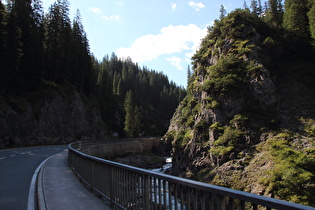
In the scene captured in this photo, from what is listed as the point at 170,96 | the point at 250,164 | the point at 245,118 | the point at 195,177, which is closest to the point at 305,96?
the point at 245,118

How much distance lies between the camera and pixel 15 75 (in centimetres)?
3947

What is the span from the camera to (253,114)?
26.6 m

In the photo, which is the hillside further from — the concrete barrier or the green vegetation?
the concrete barrier

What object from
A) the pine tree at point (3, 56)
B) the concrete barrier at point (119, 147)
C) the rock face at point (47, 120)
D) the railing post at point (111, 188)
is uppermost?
the pine tree at point (3, 56)

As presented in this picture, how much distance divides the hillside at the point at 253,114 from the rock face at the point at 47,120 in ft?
76.7

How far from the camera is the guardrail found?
8.96 ft

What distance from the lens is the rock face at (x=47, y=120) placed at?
3348 centimetres

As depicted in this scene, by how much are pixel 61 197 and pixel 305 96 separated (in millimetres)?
29536

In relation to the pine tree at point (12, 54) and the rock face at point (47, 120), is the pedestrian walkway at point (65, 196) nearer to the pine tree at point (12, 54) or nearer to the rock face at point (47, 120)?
the rock face at point (47, 120)

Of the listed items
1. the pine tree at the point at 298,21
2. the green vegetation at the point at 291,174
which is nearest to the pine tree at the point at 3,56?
the green vegetation at the point at 291,174

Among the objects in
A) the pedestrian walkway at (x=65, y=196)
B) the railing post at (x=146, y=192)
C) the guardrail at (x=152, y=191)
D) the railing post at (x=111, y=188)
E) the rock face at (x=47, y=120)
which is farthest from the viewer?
the rock face at (x=47, y=120)

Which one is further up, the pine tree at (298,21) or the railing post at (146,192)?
the pine tree at (298,21)

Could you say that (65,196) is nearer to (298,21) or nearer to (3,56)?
(3,56)

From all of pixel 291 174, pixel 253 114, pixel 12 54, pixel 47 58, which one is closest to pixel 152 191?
pixel 291 174
